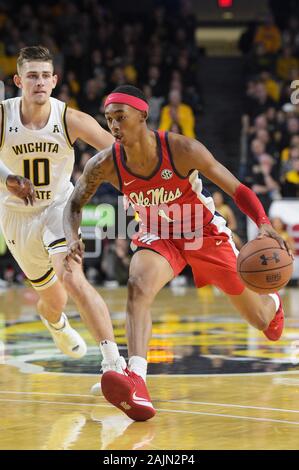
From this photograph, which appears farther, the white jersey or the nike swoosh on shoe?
the white jersey

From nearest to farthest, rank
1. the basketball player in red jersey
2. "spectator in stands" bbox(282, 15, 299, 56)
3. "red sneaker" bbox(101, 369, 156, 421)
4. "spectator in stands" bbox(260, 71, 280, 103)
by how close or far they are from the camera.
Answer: "red sneaker" bbox(101, 369, 156, 421) < the basketball player in red jersey < "spectator in stands" bbox(260, 71, 280, 103) < "spectator in stands" bbox(282, 15, 299, 56)

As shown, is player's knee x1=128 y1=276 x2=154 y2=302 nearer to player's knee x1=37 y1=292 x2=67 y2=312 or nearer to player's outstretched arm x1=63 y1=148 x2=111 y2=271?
player's outstretched arm x1=63 y1=148 x2=111 y2=271

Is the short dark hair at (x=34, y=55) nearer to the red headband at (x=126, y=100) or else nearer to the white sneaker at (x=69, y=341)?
the red headband at (x=126, y=100)

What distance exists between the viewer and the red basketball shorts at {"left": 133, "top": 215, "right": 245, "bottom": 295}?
20.5ft

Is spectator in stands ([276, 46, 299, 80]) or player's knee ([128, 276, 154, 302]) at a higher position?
spectator in stands ([276, 46, 299, 80])

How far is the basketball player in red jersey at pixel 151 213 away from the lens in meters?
5.67

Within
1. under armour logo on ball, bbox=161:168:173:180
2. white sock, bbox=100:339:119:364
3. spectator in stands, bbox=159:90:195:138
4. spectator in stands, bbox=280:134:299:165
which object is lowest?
spectator in stands, bbox=280:134:299:165

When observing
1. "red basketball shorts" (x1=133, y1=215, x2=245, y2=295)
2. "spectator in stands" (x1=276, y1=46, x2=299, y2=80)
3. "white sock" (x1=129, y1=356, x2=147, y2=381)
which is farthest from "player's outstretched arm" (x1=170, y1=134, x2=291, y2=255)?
"spectator in stands" (x1=276, y1=46, x2=299, y2=80)

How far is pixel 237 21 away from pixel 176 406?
20.8 m

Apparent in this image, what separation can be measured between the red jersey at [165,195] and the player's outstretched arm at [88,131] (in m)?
0.62

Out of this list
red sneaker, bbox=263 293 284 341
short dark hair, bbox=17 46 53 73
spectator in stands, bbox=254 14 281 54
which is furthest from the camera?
spectator in stands, bbox=254 14 281 54

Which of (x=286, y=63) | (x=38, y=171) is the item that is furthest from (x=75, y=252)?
(x=286, y=63)

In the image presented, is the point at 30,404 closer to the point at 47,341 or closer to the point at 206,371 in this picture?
the point at 206,371
